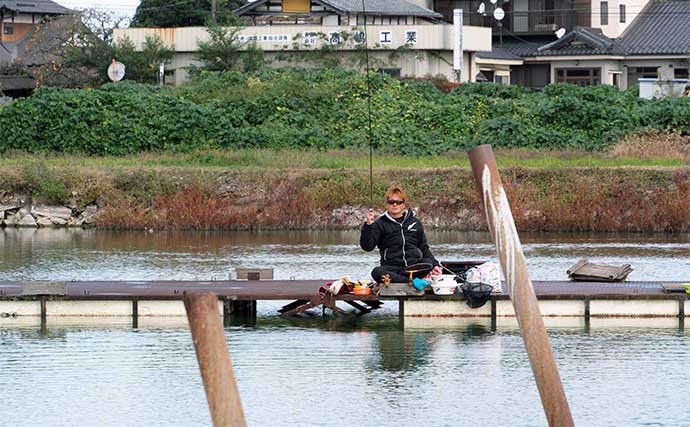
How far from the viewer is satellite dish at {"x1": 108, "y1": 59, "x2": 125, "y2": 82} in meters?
43.2

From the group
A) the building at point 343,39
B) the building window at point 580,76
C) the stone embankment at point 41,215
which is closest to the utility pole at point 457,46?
the building at point 343,39

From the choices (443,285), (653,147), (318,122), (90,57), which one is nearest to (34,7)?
(90,57)

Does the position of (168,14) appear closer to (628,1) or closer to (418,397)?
(628,1)

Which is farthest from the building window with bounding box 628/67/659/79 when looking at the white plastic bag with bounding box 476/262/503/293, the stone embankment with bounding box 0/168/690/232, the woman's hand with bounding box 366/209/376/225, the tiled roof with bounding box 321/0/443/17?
the woman's hand with bounding box 366/209/376/225

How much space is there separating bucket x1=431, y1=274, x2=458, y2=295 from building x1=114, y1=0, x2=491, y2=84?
1105 inches

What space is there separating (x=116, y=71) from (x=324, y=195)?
1427 cm

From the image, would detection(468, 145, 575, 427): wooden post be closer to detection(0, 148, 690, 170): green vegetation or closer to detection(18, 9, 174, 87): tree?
detection(0, 148, 690, 170): green vegetation

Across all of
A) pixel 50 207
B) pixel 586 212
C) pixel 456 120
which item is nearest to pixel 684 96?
pixel 456 120

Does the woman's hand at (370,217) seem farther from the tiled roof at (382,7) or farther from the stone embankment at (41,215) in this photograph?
the tiled roof at (382,7)

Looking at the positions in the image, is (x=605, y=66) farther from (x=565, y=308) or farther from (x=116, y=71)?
(x=565, y=308)

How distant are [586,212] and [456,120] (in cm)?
710

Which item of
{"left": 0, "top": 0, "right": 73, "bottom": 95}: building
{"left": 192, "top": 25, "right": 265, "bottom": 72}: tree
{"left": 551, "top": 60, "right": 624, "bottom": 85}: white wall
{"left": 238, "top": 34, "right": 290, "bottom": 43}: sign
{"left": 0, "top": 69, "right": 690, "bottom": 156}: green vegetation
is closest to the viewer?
{"left": 0, "top": 69, "right": 690, "bottom": 156}: green vegetation

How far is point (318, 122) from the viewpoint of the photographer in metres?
37.0

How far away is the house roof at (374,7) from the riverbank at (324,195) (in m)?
16.0
